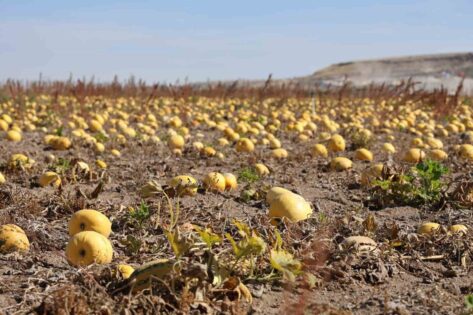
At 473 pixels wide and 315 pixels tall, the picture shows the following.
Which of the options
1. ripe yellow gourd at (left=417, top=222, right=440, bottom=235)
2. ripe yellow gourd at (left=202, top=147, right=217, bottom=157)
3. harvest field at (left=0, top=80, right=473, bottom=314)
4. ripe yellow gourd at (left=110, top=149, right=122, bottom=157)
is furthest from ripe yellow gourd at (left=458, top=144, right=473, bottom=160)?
ripe yellow gourd at (left=110, top=149, right=122, bottom=157)

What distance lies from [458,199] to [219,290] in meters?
3.62

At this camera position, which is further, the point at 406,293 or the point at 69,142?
the point at 69,142

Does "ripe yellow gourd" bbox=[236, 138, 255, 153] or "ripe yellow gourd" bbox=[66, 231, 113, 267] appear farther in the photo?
"ripe yellow gourd" bbox=[236, 138, 255, 153]

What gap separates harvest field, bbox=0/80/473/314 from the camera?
3.29m

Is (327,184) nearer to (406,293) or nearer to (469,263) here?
(469,263)

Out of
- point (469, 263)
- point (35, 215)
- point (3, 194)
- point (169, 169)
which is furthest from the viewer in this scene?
point (169, 169)

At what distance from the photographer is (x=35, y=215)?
5.40 m

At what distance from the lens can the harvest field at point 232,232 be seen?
3.29 metres

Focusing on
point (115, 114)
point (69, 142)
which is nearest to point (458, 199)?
point (69, 142)

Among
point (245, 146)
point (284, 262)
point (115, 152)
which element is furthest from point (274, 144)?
point (284, 262)

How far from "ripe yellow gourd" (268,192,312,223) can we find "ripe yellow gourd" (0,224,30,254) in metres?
1.95

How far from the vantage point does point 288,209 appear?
504 cm

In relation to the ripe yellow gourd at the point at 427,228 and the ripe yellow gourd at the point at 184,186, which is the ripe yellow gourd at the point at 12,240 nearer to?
the ripe yellow gourd at the point at 184,186

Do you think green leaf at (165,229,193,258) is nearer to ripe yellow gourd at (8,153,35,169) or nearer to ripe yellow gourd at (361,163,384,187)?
ripe yellow gourd at (361,163,384,187)
